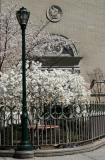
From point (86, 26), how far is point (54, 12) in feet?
11.7

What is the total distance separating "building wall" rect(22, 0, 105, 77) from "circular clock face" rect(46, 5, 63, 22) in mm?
369

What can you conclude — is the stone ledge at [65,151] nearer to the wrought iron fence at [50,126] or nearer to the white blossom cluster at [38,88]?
the wrought iron fence at [50,126]

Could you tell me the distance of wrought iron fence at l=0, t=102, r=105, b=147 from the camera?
17.5m

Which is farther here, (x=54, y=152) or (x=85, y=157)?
(x=54, y=152)

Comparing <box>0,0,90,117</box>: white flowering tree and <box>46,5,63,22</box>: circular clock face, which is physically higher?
<box>46,5,63,22</box>: circular clock face

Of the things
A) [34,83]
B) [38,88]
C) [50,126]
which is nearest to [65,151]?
[50,126]

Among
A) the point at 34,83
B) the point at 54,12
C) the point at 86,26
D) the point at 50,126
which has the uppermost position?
the point at 54,12

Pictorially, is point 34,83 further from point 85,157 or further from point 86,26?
point 86,26

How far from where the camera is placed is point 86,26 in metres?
49.9

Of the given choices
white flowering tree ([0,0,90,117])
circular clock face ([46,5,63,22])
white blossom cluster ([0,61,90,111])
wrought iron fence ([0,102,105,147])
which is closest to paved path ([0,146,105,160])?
wrought iron fence ([0,102,105,147])

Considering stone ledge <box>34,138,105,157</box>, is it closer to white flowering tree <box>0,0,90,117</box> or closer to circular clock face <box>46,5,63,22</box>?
white flowering tree <box>0,0,90,117</box>

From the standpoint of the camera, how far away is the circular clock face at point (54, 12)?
4853cm

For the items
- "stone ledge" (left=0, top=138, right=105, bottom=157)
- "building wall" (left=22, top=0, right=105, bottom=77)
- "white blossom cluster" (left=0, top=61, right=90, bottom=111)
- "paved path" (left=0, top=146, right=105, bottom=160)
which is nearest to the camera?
"paved path" (left=0, top=146, right=105, bottom=160)

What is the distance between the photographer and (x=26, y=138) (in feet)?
55.2
